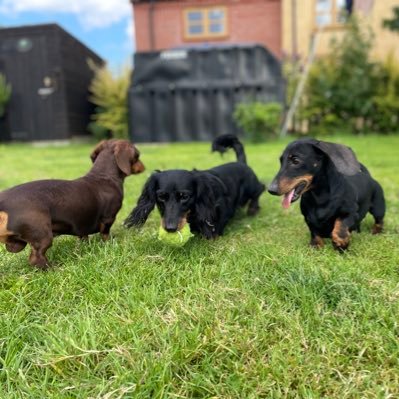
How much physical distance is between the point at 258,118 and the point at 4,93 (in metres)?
8.82

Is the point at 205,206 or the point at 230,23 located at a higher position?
the point at 230,23

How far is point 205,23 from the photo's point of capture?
1716cm

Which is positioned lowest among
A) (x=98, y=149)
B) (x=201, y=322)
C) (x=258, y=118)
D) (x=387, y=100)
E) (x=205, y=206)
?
(x=201, y=322)

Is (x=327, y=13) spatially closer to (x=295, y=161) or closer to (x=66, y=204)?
(x=295, y=161)

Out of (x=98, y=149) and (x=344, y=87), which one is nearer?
(x=98, y=149)

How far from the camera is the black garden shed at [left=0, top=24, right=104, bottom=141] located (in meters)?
14.2

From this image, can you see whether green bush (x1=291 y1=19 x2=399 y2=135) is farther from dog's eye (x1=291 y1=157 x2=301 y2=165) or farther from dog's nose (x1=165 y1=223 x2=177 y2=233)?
dog's nose (x1=165 y1=223 x2=177 y2=233)

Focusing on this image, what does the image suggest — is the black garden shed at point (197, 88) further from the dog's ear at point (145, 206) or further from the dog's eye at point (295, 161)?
the dog's eye at point (295, 161)

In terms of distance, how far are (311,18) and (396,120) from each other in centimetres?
549

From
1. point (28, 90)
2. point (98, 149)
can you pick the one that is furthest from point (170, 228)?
point (28, 90)

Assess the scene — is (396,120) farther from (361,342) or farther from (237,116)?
(361,342)

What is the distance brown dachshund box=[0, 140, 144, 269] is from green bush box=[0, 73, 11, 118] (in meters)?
12.5

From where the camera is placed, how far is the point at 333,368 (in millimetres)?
1590

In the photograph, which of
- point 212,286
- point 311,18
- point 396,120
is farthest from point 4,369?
point 311,18
